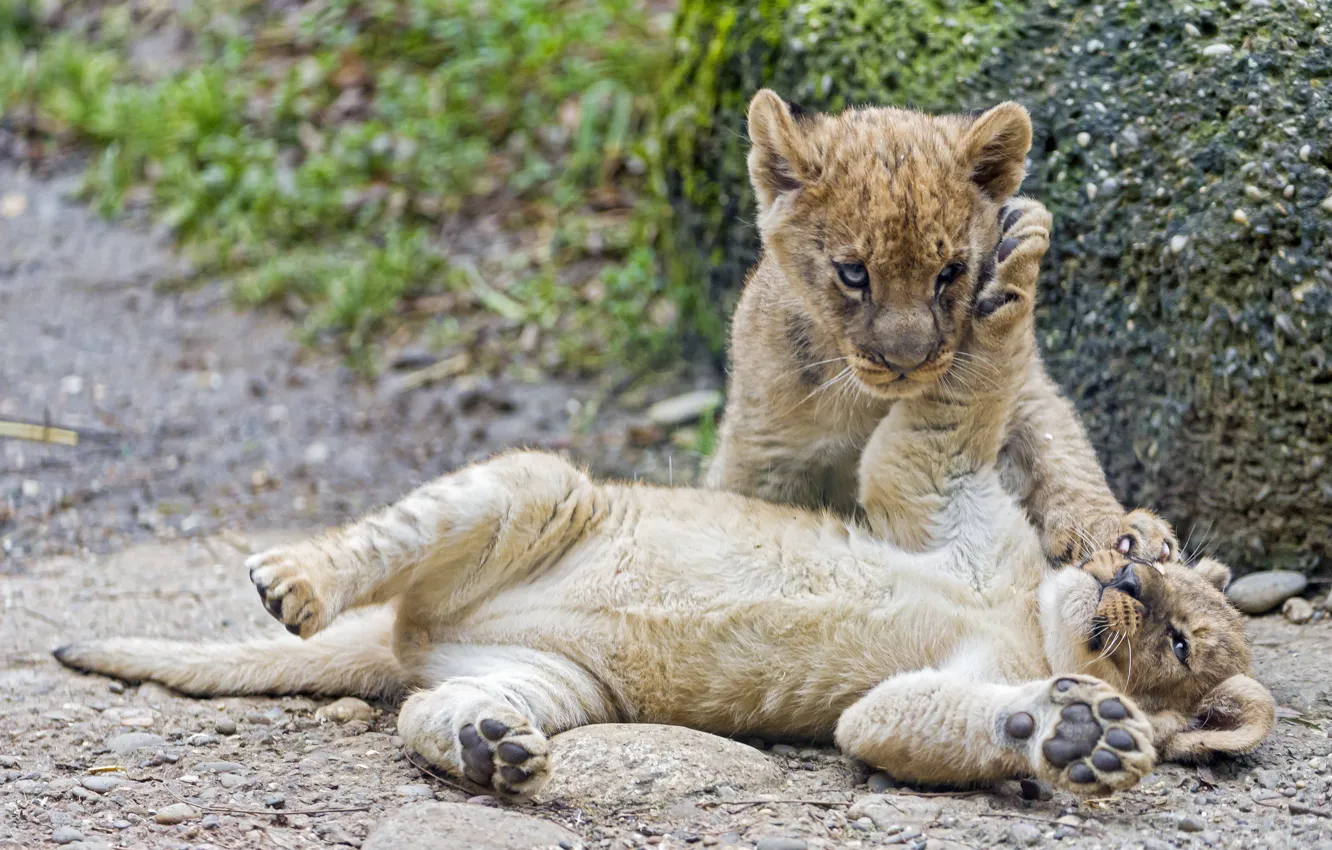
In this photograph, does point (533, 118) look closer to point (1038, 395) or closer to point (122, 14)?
point (122, 14)

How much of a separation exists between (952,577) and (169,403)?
5640 millimetres

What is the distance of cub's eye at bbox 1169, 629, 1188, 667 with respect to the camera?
4602 millimetres

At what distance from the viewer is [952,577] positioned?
4.93 metres

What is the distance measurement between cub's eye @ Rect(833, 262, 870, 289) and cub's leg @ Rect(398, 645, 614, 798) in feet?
5.04

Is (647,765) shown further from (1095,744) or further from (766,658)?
(1095,744)

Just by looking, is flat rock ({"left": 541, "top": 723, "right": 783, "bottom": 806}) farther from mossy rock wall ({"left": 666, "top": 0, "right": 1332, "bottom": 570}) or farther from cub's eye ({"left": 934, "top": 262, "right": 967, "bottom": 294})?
mossy rock wall ({"left": 666, "top": 0, "right": 1332, "bottom": 570})

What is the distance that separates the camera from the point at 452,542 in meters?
5.07

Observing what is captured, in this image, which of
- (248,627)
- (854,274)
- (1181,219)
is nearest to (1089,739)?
(854,274)

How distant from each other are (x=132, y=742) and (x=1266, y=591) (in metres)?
4.12

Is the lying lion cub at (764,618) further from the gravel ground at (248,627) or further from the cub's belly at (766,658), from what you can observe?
the gravel ground at (248,627)

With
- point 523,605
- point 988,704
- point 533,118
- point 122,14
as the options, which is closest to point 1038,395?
point 988,704

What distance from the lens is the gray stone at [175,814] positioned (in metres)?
4.07

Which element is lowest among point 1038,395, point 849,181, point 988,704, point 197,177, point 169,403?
point 169,403

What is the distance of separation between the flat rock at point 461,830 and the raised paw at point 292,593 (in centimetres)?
93
